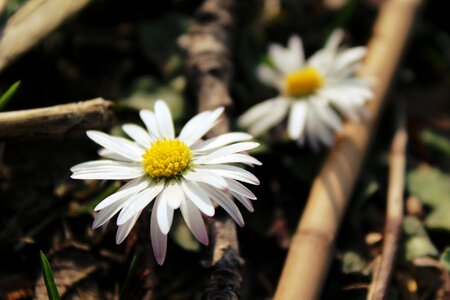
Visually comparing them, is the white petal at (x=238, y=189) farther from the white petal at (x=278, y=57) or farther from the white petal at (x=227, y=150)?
the white petal at (x=278, y=57)

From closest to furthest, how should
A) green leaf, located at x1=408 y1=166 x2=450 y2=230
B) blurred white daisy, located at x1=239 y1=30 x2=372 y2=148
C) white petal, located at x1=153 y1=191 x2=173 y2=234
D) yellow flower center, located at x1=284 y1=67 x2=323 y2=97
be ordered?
white petal, located at x1=153 y1=191 x2=173 y2=234 → green leaf, located at x1=408 y1=166 x2=450 y2=230 → blurred white daisy, located at x1=239 y1=30 x2=372 y2=148 → yellow flower center, located at x1=284 y1=67 x2=323 y2=97

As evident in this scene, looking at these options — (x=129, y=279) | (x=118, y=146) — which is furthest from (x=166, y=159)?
(x=129, y=279)

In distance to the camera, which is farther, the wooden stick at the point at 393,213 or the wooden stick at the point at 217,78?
the wooden stick at the point at 393,213

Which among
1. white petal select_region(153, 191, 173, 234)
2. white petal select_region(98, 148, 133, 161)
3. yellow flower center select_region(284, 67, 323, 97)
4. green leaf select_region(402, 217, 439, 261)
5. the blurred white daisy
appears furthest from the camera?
yellow flower center select_region(284, 67, 323, 97)

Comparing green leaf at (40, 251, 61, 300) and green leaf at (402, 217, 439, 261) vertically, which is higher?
green leaf at (402, 217, 439, 261)

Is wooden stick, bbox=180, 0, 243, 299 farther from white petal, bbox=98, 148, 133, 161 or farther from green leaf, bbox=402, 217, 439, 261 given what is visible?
green leaf, bbox=402, 217, 439, 261

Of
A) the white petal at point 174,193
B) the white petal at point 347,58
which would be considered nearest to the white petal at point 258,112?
the white petal at point 347,58

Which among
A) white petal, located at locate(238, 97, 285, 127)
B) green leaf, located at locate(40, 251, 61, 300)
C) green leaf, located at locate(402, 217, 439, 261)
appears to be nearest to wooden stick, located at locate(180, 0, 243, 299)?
white petal, located at locate(238, 97, 285, 127)
